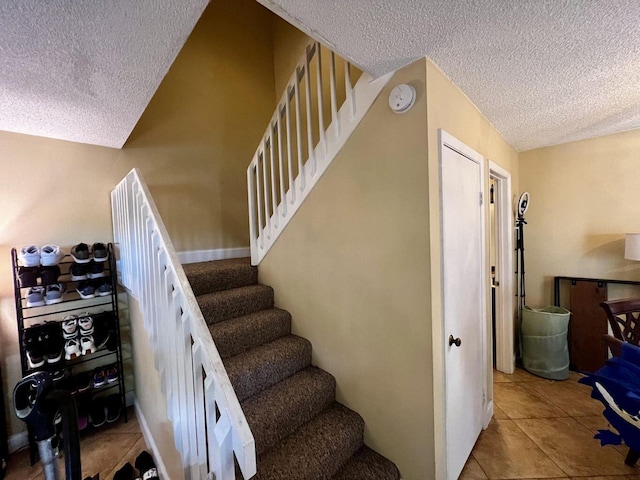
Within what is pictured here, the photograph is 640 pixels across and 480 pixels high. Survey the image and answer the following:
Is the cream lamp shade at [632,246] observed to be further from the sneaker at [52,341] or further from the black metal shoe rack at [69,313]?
the sneaker at [52,341]

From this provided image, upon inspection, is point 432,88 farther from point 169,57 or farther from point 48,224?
point 48,224

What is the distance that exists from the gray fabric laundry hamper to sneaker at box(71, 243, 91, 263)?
4.09 meters

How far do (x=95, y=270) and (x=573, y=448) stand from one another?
3763mm

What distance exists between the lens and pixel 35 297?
5.99 feet

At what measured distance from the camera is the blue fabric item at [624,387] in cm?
134

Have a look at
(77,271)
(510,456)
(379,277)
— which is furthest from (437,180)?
(77,271)

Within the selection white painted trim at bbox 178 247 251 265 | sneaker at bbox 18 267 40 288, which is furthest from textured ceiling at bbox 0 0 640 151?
white painted trim at bbox 178 247 251 265

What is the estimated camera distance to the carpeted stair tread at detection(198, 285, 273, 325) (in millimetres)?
1847

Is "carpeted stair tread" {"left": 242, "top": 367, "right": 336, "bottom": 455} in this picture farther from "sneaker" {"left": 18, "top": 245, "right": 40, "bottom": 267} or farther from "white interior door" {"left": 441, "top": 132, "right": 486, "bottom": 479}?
"sneaker" {"left": 18, "top": 245, "right": 40, "bottom": 267}

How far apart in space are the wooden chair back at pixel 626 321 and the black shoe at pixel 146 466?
3278 mm

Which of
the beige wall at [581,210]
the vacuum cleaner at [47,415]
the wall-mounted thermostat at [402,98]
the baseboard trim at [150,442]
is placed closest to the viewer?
the vacuum cleaner at [47,415]

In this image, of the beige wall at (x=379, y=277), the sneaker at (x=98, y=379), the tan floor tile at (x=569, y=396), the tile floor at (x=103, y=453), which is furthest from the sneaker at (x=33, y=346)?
the tan floor tile at (x=569, y=396)

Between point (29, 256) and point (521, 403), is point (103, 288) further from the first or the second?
point (521, 403)

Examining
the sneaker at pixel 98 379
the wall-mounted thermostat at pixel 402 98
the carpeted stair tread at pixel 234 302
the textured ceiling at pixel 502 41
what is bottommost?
the sneaker at pixel 98 379
